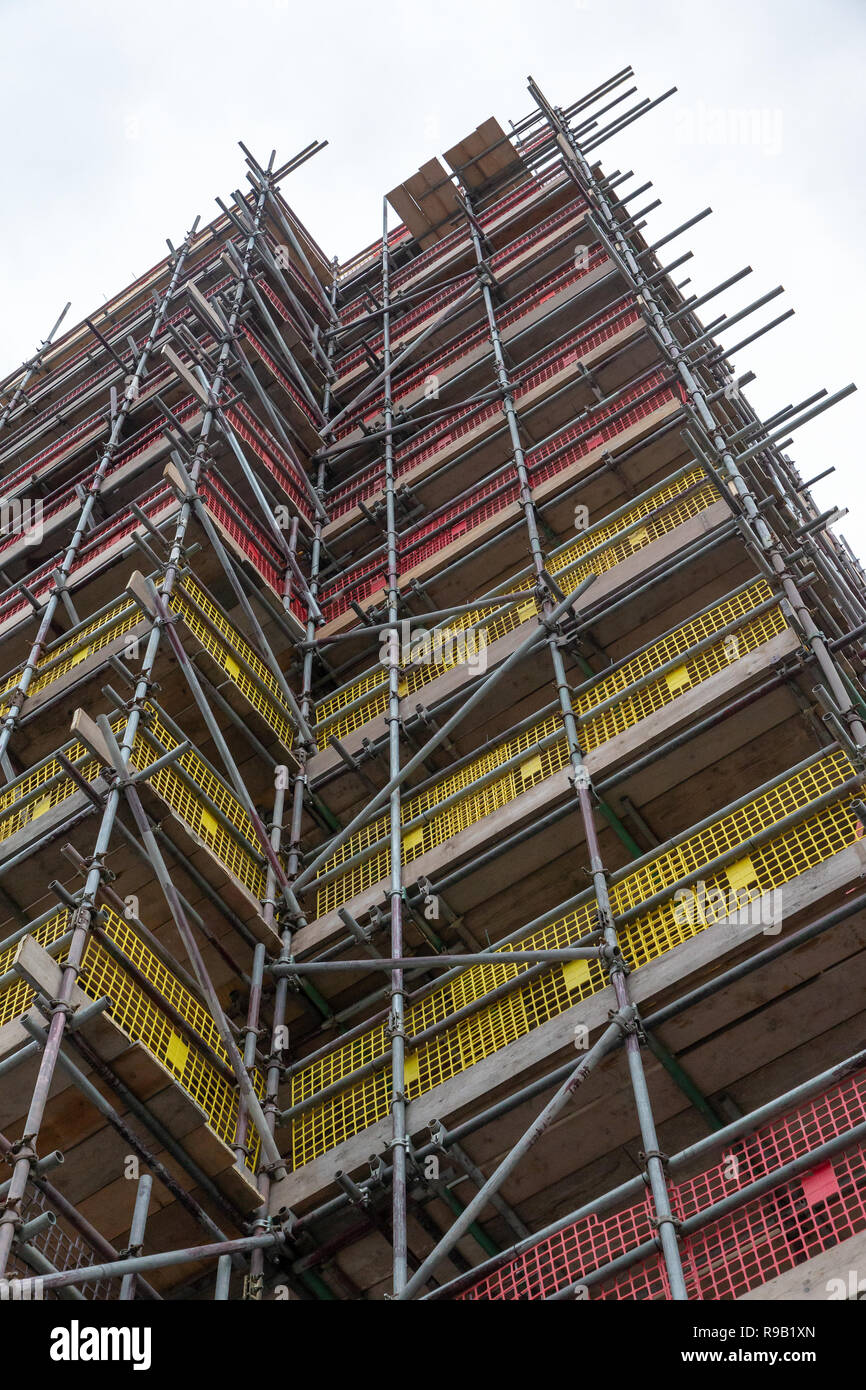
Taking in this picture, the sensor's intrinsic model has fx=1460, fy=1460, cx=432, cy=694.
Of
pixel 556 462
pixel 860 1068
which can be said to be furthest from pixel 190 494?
pixel 860 1068

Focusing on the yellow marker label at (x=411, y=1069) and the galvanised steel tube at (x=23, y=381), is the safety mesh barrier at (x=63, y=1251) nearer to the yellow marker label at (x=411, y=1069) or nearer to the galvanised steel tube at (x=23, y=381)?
the yellow marker label at (x=411, y=1069)

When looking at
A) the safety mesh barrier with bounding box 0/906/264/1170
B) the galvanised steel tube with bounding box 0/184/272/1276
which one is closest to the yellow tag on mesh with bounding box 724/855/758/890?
the safety mesh barrier with bounding box 0/906/264/1170

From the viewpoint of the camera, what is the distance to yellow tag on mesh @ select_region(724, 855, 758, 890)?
36.6ft

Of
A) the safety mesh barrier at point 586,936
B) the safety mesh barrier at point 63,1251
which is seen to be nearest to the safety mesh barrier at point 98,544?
the safety mesh barrier at point 586,936

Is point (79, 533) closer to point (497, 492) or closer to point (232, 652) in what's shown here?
point (232, 652)

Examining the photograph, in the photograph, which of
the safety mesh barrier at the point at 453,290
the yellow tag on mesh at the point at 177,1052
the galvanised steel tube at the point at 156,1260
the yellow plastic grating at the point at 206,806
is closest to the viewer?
the galvanised steel tube at the point at 156,1260

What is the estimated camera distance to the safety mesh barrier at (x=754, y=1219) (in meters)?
9.00

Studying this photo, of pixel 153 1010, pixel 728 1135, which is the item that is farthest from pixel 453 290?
pixel 728 1135

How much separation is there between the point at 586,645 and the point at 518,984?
4.79 metres

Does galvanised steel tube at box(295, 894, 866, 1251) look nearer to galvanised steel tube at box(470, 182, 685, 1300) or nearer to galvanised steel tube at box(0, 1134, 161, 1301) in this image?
galvanised steel tube at box(470, 182, 685, 1300)

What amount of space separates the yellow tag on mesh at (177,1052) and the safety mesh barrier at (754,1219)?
298 centimetres

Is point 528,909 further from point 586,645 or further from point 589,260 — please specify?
point 589,260

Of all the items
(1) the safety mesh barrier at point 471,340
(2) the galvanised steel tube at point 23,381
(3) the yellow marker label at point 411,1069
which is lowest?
(3) the yellow marker label at point 411,1069

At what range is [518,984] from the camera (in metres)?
11.9
